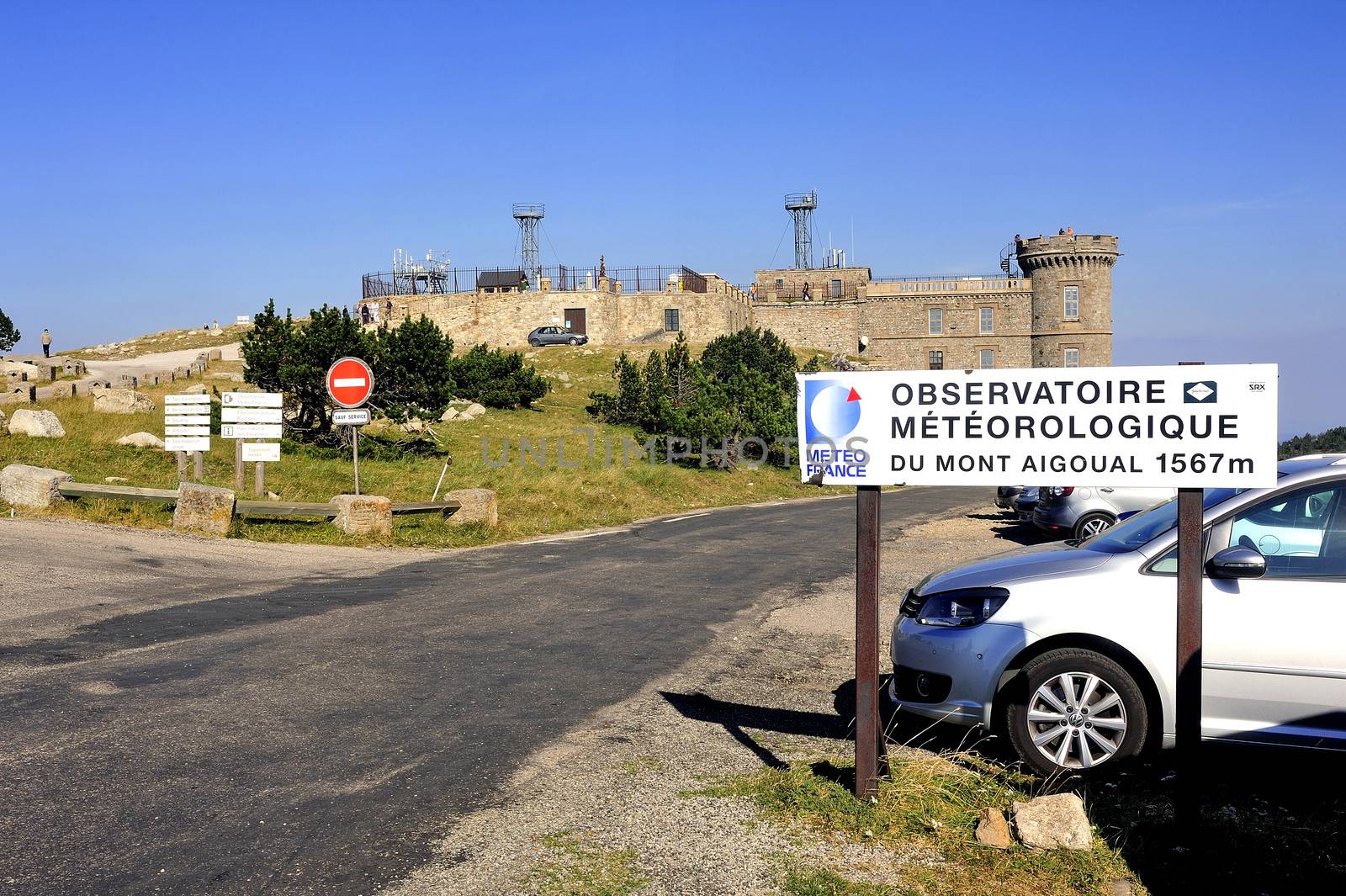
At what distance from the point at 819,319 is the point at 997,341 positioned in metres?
11.8

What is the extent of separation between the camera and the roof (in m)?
71.8

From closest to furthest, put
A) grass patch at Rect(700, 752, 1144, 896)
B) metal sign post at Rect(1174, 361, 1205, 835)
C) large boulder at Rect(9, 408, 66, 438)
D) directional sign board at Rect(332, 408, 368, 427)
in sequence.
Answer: grass patch at Rect(700, 752, 1144, 896) → metal sign post at Rect(1174, 361, 1205, 835) → directional sign board at Rect(332, 408, 368, 427) → large boulder at Rect(9, 408, 66, 438)

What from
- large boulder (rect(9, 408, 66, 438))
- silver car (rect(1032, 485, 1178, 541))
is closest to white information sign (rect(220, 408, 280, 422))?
large boulder (rect(9, 408, 66, 438))

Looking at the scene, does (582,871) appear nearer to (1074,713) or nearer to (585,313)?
(1074,713)

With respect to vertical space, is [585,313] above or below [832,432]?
above

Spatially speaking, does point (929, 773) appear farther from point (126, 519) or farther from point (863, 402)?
point (126, 519)

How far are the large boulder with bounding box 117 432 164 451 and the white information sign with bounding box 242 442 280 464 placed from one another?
4.46 m

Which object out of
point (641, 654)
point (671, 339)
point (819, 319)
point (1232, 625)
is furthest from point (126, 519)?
point (819, 319)

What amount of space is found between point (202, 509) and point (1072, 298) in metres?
64.1

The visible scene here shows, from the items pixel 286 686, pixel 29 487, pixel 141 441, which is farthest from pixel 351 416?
pixel 286 686

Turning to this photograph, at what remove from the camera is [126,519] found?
15609mm

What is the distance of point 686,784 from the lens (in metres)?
5.76

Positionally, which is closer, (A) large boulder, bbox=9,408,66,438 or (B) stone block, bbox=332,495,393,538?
(B) stone block, bbox=332,495,393,538

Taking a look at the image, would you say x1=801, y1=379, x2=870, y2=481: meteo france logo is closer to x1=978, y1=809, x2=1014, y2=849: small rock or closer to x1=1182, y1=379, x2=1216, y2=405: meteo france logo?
x1=1182, y1=379, x2=1216, y2=405: meteo france logo
